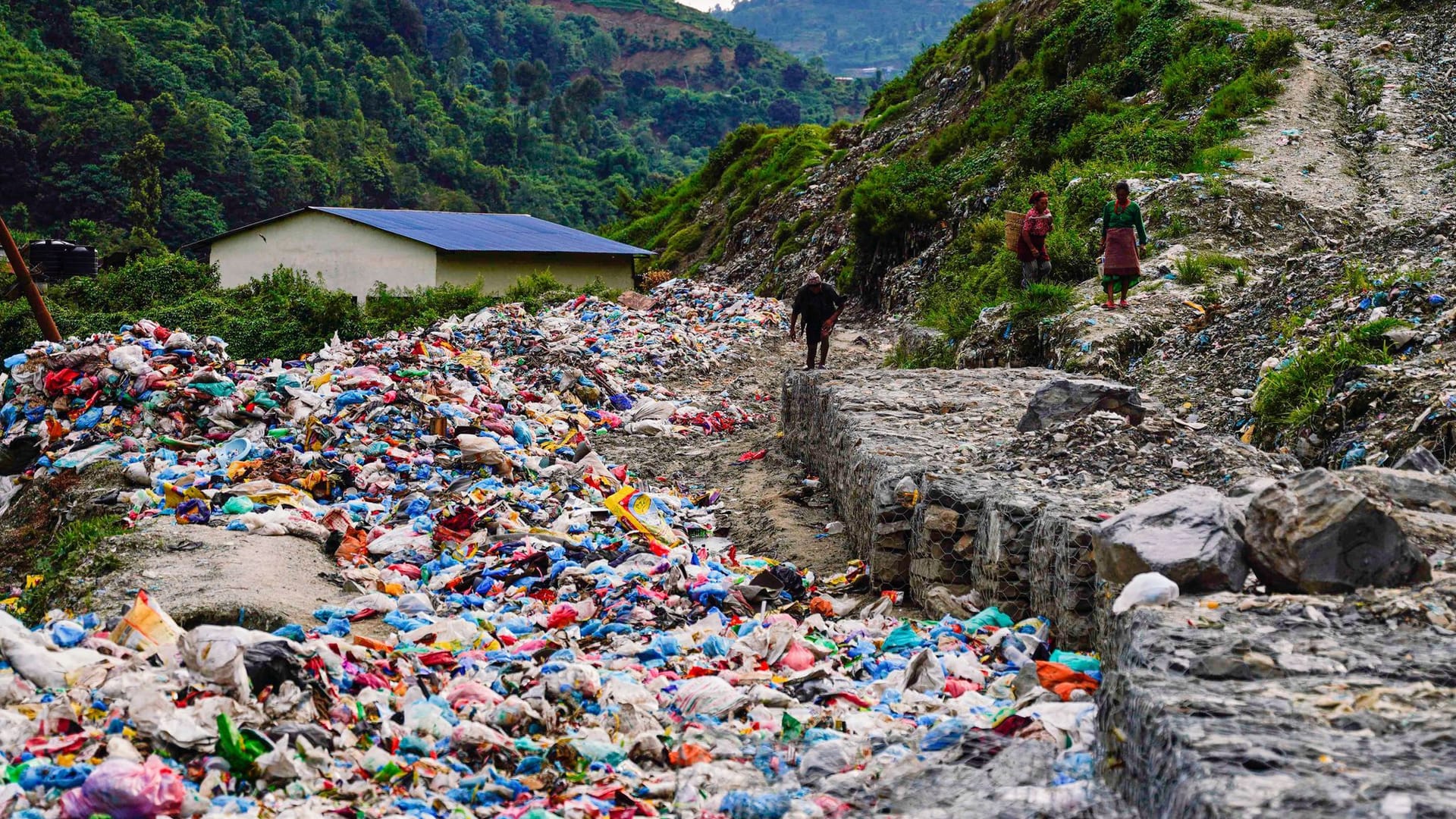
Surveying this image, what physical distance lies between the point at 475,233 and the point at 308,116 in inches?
1580

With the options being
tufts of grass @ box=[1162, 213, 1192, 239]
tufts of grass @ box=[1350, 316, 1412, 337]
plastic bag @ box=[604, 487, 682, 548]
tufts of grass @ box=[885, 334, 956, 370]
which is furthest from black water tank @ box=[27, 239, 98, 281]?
tufts of grass @ box=[1350, 316, 1412, 337]

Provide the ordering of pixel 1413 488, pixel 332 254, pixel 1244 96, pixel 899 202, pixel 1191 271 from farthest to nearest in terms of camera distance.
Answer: pixel 332 254
pixel 899 202
pixel 1244 96
pixel 1191 271
pixel 1413 488

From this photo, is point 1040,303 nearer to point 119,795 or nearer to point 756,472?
point 756,472

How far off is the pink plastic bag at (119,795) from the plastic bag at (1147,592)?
9.53 feet

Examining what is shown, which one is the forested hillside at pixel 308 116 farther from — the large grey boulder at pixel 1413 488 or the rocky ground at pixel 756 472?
the large grey boulder at pixel 1413 488

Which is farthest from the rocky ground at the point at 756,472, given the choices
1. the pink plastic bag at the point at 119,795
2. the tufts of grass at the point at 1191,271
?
the pink plastic bag at the point at 119,795

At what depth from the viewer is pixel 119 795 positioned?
3160 millimetres

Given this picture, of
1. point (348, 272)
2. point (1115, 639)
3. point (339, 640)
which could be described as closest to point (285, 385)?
point (339, 640)

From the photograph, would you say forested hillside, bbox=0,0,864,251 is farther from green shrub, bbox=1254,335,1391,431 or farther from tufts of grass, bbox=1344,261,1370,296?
green shrub, bbox=1254,335,1391,431

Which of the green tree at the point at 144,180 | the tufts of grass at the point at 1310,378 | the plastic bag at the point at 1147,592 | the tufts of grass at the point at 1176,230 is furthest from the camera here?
the green tree at the point at 144,180

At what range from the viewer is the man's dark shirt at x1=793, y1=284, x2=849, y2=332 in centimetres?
1123

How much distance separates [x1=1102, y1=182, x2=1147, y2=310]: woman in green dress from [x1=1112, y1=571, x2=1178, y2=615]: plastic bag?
22.0 ft

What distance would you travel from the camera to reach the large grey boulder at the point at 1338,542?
3.46 m

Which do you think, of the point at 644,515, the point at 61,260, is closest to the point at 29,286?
the point at 644,515
